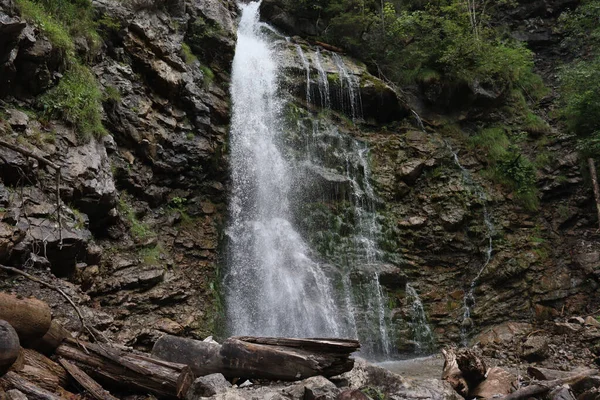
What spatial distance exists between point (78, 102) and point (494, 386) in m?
8.32

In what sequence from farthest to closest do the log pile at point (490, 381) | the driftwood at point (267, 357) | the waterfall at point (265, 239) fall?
the waterfall at point (265, 239)
the log pile at point (490, 381)
the driftwood at point (267, 357)

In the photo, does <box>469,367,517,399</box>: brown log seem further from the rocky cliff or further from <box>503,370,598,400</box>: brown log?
the rocky cliff

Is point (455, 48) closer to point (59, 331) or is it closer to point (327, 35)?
point (327, 35)

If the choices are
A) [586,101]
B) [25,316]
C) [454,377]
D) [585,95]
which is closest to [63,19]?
[25,316]

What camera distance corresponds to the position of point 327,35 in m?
17.2

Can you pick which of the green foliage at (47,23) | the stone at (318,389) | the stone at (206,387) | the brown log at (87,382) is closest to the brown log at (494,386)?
the stone at (318,389)

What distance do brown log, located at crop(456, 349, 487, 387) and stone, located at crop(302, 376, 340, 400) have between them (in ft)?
9.02

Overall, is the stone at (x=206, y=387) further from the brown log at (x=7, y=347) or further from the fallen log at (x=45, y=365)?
the brown log at (x=7, y=347)

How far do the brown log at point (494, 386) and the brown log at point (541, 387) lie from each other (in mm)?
464

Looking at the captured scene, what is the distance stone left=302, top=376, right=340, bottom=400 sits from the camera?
4254 mm

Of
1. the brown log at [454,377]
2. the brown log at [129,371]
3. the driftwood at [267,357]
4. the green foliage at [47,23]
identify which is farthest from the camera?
the green foliage at [47,23]

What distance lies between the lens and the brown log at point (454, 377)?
6.28 metres

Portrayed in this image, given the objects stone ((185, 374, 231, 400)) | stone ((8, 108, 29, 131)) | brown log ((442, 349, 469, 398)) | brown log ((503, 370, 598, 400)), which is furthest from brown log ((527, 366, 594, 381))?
stone ((8, 108, 29, 131))

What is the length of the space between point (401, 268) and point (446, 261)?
4.56 ft
